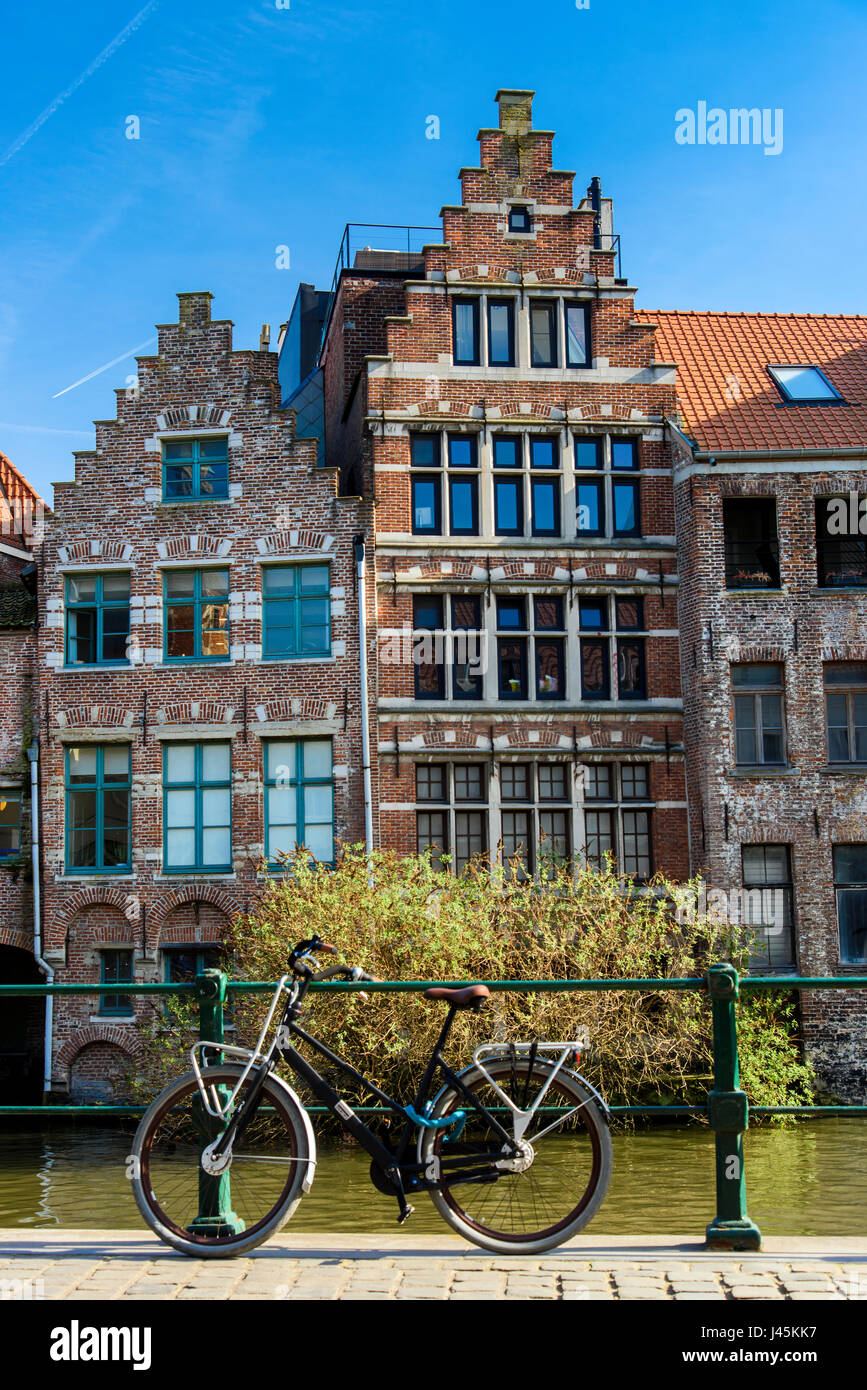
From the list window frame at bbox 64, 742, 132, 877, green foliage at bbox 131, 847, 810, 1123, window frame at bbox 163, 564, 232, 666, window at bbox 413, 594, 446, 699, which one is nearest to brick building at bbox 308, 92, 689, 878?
window at bbox 413, 594, 446, 699

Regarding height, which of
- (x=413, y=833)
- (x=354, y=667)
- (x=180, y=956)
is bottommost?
(x=180, y=956)

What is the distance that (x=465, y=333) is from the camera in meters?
23.6

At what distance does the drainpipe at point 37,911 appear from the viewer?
21.8 metres

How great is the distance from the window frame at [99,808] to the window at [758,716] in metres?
10.2

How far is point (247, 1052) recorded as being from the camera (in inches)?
226

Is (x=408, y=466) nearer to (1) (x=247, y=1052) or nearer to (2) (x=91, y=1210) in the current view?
(2) (x=91, y=1210)

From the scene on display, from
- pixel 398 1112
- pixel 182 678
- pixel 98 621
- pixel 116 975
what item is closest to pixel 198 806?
pixel 182 678

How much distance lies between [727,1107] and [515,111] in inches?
876

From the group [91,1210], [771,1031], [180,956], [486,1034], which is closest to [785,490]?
[771,1031]

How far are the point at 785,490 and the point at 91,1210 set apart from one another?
16276mm

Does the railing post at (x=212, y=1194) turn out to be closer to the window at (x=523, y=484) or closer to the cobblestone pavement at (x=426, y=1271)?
the cobblestone pavement at (x=426, y=1271)

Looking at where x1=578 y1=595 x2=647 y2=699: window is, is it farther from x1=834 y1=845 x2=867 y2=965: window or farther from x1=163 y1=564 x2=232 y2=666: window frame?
x1=163 y1=564 x2=232 y2=666: window frame

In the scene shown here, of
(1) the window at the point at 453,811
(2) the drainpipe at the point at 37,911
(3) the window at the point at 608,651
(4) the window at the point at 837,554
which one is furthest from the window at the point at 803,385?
(2) the drainpipe at the point at 37,911

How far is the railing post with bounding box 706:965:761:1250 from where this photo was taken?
5.68 meters
